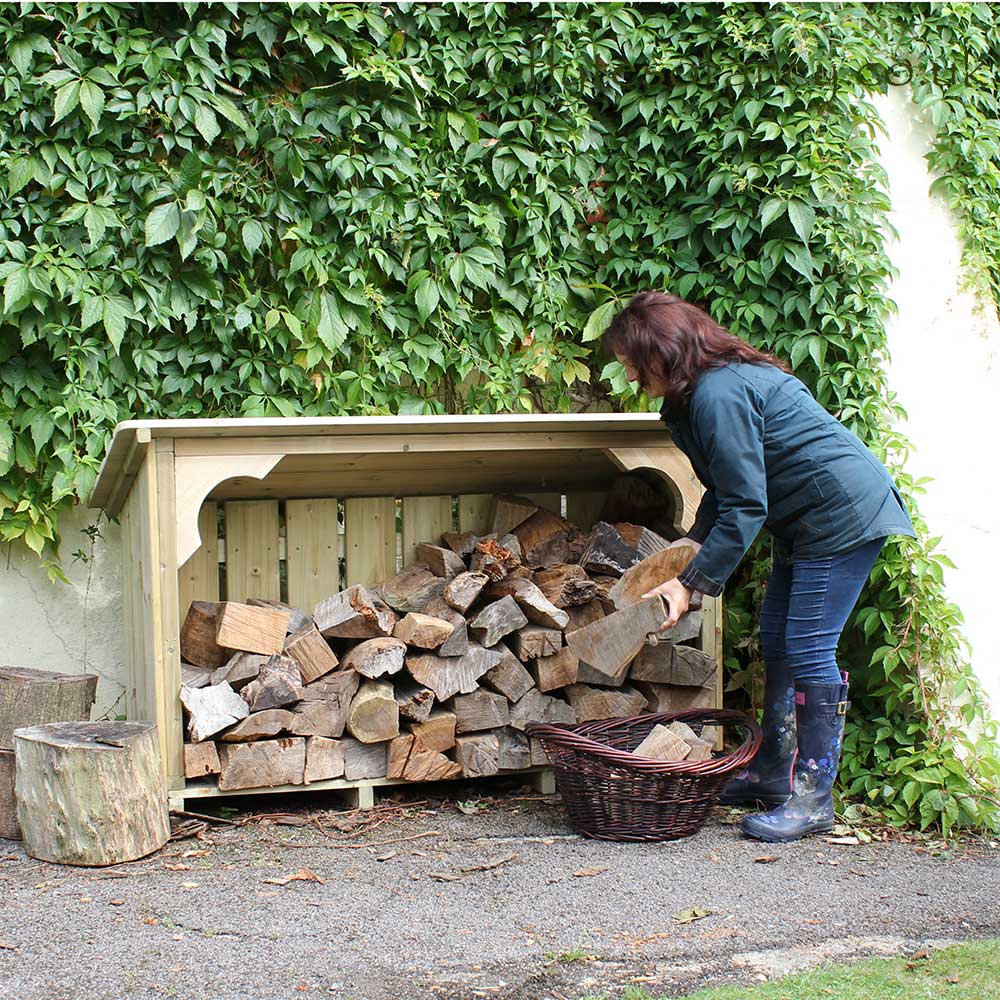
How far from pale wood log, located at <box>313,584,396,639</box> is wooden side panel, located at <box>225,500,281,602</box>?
0.51 meters

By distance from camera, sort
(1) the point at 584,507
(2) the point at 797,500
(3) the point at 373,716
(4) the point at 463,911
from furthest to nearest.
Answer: (1) the point at 584,507, (3) the point at 373,716, (2) the point at 797,500, (4) the point at 463,911

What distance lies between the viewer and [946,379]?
425 centimetres

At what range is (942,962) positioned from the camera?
8.28 ft

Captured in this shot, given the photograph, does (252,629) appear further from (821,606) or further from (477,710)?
(821,606)

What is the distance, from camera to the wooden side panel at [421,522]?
4.63m

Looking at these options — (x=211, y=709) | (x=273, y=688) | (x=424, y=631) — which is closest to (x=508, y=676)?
(x=424, y=631)

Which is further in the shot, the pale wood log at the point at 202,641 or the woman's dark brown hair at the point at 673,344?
the pale wood log at the point at 202,641

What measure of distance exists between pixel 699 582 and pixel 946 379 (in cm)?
155

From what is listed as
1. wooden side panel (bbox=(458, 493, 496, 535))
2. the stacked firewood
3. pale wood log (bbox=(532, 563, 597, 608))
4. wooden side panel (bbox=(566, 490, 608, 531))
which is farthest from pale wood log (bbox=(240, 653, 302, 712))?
wooden side panel (bbox=(566, 490, 608, 531))

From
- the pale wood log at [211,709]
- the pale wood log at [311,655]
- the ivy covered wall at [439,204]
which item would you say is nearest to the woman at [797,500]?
the ivy covered wall at [439,204]

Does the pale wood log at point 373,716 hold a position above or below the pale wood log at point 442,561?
below

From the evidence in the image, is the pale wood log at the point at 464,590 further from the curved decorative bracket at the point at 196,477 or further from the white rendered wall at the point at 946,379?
the white rendered wall at the point at 946,379

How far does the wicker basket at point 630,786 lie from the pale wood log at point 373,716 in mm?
517

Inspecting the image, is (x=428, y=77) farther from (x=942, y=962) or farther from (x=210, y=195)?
(x=942, y=962)
